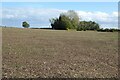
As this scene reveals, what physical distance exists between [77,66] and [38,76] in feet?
8.42

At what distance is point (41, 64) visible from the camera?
1067cm

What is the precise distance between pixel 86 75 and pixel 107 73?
99 cm

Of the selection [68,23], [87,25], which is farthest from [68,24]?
[87,25]

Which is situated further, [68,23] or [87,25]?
[87,25]

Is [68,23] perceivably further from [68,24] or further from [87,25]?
[87,25]

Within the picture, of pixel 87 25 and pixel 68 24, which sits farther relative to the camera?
pixel 87 25

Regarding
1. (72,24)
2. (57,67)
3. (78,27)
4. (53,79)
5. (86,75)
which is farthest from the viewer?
(78,27)

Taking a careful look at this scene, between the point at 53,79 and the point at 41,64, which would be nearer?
the point at 53,79

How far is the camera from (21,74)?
339 inches

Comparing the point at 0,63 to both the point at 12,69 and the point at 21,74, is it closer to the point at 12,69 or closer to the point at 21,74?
the point at 12,69

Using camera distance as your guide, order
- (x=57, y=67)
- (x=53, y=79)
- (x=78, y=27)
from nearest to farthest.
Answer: (x=53, y=79)
(x=57, y=67)
(x=78, y=27)

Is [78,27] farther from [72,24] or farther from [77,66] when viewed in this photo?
[77,66]

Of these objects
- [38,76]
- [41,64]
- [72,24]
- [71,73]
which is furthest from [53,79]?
[72,24]

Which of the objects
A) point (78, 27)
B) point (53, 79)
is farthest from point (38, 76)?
point (78, 27)
